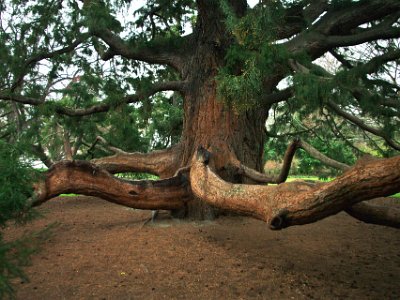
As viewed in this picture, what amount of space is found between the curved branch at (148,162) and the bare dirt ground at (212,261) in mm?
1010

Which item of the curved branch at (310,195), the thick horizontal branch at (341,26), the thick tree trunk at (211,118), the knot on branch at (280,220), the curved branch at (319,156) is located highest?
the thick horizontal branch at (341,26)

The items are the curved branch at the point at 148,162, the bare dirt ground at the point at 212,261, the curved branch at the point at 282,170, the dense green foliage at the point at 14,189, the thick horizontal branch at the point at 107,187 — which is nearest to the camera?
the dense green foliage at the point at 14,189

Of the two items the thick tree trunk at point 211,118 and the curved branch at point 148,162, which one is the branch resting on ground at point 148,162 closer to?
the curved branch at point 148,162

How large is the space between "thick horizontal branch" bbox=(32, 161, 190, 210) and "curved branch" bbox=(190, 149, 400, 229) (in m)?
1.48

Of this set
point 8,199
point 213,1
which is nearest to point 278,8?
point 213,1

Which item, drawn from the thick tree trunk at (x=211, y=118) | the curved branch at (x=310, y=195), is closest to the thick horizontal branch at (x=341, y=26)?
the thick tree trunk at (x=211, y=118)

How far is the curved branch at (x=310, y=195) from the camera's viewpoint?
106 inches

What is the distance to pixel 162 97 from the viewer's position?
11.1 meters

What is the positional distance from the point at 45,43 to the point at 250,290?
5.56 metres

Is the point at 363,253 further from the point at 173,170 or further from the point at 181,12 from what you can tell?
the point at 181,12

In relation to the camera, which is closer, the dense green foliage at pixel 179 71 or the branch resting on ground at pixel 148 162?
the dense green foliage at pixel 179 71

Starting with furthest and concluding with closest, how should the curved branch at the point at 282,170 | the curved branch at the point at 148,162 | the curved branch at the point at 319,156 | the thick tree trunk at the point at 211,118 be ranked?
the curved branch at the point at 148,162, the thick tree trunk at the point at 211,118, the curved branch at the point at 319,156, the curved branch at the point at 282,170

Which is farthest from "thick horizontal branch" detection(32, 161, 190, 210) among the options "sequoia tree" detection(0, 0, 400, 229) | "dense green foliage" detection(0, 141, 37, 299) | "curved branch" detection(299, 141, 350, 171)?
"curved branch" detection(299, 141, 350, 171)

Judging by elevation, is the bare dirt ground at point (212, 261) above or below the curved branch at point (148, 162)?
below
